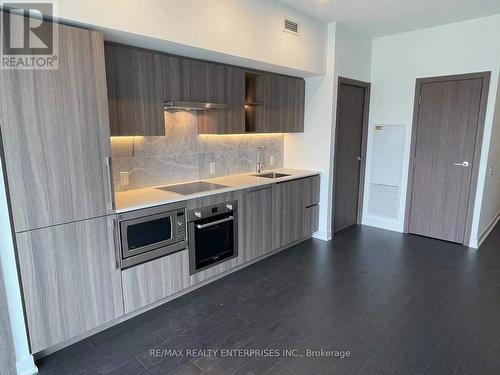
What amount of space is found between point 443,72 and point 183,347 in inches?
174

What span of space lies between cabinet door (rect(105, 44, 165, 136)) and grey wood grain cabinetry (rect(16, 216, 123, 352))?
0.84 metres

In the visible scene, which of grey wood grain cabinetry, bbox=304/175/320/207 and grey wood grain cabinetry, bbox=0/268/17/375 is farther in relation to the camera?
grey wood grain cabinetry, bbox=304/175/320/207

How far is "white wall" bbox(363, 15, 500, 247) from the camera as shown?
3775 millimetres

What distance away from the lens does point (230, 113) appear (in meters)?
3.45

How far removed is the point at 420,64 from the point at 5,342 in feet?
17.0

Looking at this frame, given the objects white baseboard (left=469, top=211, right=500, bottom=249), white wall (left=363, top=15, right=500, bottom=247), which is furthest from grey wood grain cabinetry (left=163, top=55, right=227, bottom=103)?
white baseboard (left=469, top=211, right=500, bottom=249)

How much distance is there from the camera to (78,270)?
7.16 feet

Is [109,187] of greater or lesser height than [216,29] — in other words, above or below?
below

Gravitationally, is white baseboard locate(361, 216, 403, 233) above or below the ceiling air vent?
below

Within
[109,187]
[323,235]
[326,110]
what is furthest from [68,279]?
[326,110]

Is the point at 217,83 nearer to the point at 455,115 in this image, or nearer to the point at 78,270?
the point at 78,270

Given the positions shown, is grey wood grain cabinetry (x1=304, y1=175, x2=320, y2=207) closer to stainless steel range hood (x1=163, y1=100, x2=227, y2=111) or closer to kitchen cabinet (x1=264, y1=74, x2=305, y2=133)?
kitchen cabinet (x1=264, y1=74, x2=305, y2=133)

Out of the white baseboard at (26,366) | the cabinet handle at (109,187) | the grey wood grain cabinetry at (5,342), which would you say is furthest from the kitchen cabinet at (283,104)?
the white baseboard at (26,366)

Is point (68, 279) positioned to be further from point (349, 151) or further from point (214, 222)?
point (349, 151)
